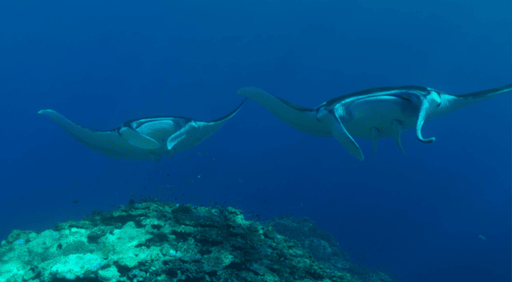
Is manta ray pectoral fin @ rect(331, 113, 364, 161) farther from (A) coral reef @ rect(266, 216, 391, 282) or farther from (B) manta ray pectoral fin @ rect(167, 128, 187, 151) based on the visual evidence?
(A) coral reef @ rect(266, 216, 391, 282)

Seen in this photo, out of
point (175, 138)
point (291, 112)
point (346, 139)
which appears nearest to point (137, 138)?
point (175, 138)

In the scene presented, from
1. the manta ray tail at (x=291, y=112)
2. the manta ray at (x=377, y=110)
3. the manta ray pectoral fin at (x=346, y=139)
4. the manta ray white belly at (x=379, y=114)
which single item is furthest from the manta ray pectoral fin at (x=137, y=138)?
the manta ray white belly at (x=379, y=114)

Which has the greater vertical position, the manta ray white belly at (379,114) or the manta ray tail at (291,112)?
the manta ray tail at (291,112)

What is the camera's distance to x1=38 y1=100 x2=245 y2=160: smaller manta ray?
4621 mm

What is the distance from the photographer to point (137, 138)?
4.66 m

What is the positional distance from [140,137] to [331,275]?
3.21 meters

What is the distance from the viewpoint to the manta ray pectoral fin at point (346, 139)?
3.37 m

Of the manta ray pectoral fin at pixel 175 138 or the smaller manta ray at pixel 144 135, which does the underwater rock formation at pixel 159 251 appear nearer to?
the manta ray pectoral fin at pixel 175 138

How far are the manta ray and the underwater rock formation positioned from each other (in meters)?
1.45

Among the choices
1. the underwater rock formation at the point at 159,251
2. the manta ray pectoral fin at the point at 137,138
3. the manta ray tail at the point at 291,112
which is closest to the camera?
the underwater rock formation at the point at 159,251

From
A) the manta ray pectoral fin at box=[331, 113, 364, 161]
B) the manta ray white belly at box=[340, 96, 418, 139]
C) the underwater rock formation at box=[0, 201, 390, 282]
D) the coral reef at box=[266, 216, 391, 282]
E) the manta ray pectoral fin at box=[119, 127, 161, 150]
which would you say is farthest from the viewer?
the coral reef at box=[266, 216, 391, 282]

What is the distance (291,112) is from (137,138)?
2.34 m

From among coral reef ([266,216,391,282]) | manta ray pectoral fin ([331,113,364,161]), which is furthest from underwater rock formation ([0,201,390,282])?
coral reef ([266,216,391,282])

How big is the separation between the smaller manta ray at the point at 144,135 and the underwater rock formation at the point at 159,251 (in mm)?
1309
